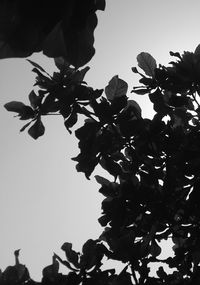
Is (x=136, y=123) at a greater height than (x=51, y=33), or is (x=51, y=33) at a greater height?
(x=136, y=123)

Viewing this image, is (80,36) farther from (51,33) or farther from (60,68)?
(60,68)

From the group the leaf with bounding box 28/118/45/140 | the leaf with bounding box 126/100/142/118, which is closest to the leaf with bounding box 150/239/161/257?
the leaf with bounding box 126/100/142/118

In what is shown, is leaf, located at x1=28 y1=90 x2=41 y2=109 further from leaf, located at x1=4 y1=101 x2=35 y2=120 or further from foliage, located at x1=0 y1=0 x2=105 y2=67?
foliage, located at x1=0 y1=0 x2=105 y2=67

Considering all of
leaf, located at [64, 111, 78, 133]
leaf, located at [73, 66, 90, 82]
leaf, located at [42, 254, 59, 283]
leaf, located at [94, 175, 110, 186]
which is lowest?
leaf, located at [42, 254, 59, 283]

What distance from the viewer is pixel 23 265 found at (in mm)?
3076

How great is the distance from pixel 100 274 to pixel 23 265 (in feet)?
2.46

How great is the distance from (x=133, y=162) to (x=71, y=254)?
1005 mm

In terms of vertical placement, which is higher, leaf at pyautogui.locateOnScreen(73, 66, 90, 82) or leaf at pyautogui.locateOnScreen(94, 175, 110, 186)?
leaf at pyautogui.locateOnScreen(73, 66, 90, 82)

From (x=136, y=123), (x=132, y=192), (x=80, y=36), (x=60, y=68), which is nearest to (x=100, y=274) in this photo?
(x=132, y=192)

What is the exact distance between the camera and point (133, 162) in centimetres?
311

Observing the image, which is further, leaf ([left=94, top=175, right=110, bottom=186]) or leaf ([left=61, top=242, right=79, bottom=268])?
leaf ([left=94, top=175, right=110, bottom=186])

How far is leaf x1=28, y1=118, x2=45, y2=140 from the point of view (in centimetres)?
307

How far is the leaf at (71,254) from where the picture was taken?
3.04 metres

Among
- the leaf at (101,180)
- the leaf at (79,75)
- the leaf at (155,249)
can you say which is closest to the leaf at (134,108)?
the leaf at (79,75)
